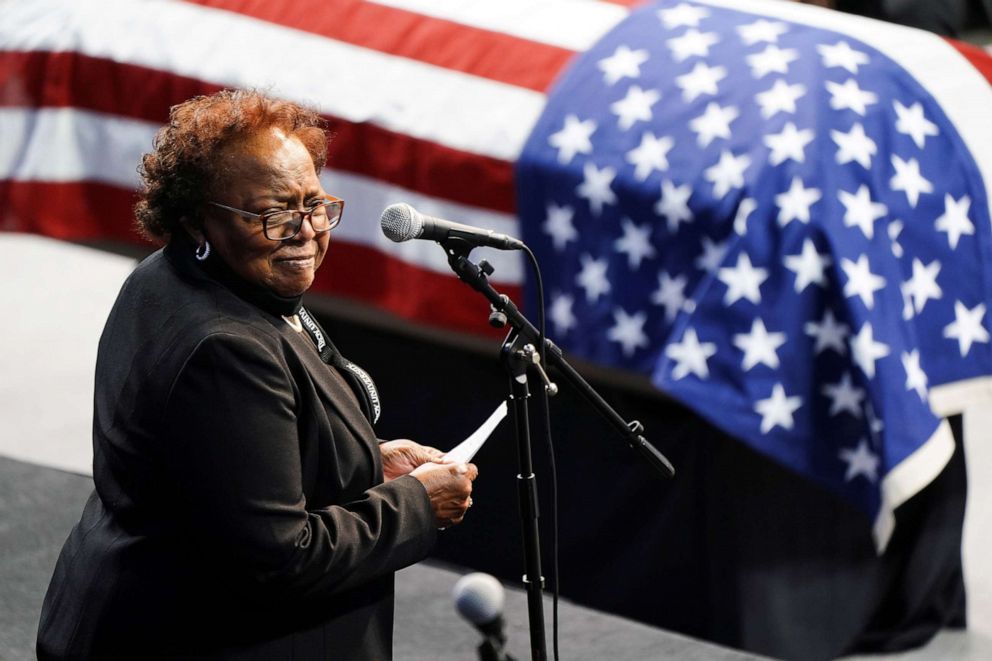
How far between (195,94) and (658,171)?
1.22 m

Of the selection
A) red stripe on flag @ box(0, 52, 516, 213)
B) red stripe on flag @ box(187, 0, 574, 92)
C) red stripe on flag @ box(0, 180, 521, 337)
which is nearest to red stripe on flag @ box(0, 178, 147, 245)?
red stripe on flag @ box(0, 180, 521, 337)

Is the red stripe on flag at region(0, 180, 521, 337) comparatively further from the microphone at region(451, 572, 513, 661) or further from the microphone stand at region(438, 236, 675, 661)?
the microphone at region(451, 572, 513, 661)

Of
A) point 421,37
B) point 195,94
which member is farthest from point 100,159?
point 421,37

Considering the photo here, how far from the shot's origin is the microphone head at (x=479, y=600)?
5.77 ft

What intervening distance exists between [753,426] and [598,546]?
0.64m

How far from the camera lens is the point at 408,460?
6.97ft

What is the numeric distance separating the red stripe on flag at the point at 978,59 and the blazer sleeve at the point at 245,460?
2329 millimetres

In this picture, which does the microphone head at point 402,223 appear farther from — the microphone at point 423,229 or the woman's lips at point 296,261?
the woman's lips at point 296,261

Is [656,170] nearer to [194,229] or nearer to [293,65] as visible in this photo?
[293,65]

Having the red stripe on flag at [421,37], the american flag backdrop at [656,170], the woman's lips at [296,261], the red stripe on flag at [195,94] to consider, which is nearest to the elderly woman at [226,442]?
the woman's lips at [296,261]

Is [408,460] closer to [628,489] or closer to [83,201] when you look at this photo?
[628,489]

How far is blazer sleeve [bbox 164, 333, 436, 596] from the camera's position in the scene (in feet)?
5.62

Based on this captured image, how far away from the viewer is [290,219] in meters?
1.82

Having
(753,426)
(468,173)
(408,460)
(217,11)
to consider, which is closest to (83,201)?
(217,11)
